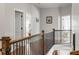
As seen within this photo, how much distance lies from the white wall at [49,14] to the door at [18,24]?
291 millimetres

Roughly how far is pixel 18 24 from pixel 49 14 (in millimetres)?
460

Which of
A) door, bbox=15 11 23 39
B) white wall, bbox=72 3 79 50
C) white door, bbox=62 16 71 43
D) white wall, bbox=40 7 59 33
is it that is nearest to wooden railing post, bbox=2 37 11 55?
door, bbox=15 11 23 39

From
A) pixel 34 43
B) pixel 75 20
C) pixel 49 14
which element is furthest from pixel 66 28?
pixel 34 43

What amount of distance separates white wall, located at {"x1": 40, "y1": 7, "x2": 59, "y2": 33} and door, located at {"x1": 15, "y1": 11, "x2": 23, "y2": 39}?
291mm

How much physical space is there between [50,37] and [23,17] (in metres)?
0.49

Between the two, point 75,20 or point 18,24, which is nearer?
point 75,20

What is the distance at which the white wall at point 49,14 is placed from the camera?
1662 millimetres

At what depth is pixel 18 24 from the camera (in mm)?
1733

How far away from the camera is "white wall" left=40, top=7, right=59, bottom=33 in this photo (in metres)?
1.66

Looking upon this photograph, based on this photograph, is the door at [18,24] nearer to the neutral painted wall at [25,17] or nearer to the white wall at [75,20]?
the neutral painted wall at [25,17]

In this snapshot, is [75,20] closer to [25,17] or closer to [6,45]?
[25,17]

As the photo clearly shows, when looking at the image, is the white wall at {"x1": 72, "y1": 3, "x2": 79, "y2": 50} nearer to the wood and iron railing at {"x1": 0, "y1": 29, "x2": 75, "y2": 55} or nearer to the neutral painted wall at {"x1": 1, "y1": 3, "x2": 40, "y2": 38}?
the wood and iron railing at {"x1": 0, "y1": 29, "x2": 75, "y2": 55}

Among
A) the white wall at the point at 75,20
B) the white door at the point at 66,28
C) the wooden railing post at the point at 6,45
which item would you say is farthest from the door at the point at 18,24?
the white wall at the point at 75,20
